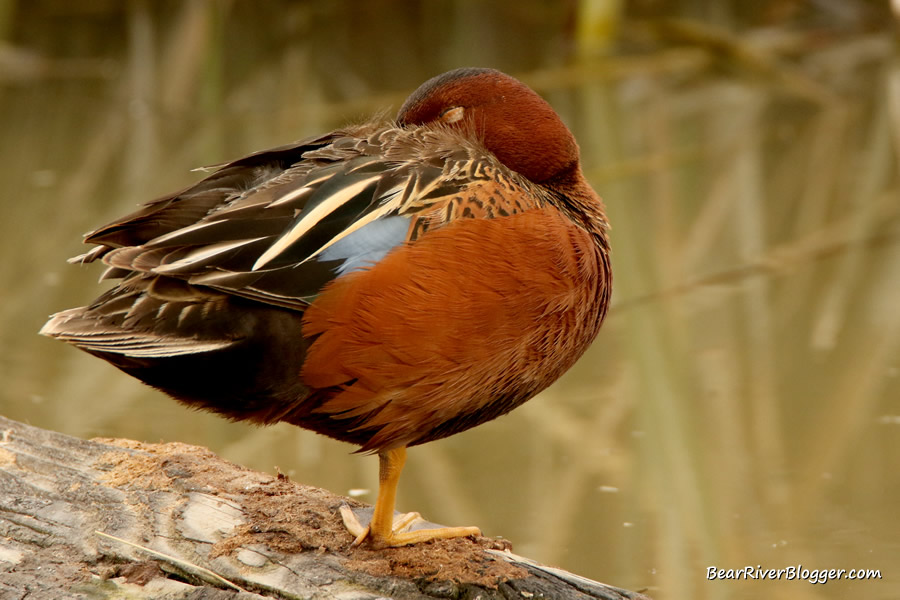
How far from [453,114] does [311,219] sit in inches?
23.0

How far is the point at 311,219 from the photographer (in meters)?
2.27

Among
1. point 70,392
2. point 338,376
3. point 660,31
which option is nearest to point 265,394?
point 338,376

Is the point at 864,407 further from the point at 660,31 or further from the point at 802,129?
the point at 660,31

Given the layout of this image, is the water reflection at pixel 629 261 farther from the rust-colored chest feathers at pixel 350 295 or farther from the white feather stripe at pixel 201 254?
the white feather stripe at pixel 201 254

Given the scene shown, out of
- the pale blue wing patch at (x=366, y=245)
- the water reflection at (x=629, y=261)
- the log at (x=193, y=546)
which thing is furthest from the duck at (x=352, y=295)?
the water reflection at (x=629, y=261)

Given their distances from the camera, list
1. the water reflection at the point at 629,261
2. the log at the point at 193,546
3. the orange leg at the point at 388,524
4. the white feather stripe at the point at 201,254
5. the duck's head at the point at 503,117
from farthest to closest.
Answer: the water reflection at the point at 629,261 < the duck's head at the point at 503,117 < the orange leg at the point at 388,524 < the log at the point at 193,546 < the white feather stripe at the point at 201,254

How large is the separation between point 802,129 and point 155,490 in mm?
5579

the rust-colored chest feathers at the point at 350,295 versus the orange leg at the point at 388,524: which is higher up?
the rust-colored chest feathers at the point at 350,295

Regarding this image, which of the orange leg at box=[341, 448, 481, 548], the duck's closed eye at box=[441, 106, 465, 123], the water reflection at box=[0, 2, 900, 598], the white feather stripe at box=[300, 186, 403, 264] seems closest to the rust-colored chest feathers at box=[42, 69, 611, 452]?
the white feather stripe at box=[300, 186, 403, 264]

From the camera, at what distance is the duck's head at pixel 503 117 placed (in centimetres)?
267

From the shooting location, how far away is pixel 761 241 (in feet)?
18.1

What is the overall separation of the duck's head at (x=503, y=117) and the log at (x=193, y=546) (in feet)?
2.96

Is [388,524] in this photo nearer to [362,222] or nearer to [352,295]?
[352,295]

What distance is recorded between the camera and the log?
7.50 ft
